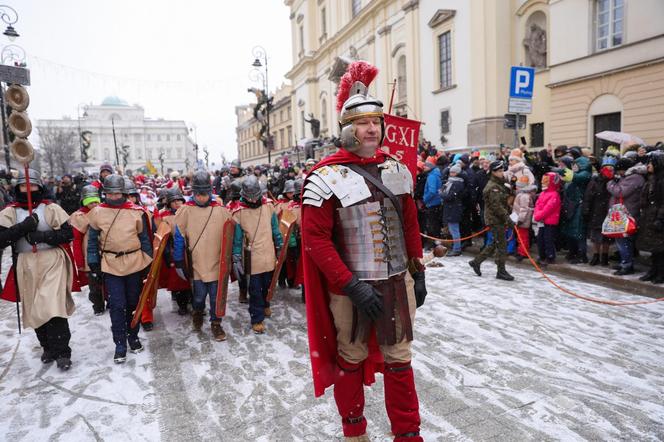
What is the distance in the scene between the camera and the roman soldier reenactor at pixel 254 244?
5148 millimetres

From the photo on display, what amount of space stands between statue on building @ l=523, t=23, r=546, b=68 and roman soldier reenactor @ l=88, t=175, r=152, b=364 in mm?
17938

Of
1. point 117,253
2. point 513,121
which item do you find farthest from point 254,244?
point 513,121

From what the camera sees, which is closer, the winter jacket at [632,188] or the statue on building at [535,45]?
the winter jacket at [632,188]

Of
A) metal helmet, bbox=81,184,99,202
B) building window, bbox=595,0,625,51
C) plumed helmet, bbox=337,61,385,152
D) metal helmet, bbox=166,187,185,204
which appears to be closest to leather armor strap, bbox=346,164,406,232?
plumed helmet, bbox=337,61,385,152

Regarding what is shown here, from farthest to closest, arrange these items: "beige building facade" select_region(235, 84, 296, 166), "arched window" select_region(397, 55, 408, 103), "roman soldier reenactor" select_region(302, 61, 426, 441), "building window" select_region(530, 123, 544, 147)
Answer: "beige building facade" select_region(235, 84, 296, 166)
"arched window" select_region(397, 55, 408, 103)
"building window" select_region(530, 123, 544, 147)
"roman soldier reenactor" select_region(302, 61, 426, 441)

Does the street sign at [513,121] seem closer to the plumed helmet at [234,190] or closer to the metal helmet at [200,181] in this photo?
the plumed helmet at [234,190]

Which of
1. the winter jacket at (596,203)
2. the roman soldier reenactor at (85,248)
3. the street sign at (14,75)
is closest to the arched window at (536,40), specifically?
the winter jacket at (596,203)

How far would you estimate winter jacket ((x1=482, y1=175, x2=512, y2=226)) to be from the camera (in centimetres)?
682

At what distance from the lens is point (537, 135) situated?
1823 cm

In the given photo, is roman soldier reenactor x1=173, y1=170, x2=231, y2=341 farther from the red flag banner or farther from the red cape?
the red cape

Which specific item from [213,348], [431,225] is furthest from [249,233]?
[431,225]

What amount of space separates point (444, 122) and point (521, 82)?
1412 cm

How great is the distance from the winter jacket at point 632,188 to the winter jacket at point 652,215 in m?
0.20

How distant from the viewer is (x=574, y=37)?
592 inches
